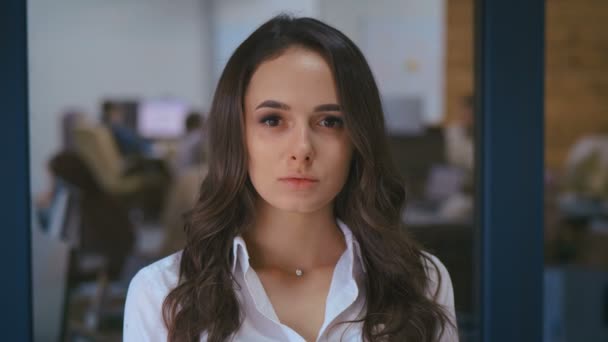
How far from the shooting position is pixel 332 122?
3.70ft

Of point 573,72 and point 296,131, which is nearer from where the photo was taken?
point 296,131

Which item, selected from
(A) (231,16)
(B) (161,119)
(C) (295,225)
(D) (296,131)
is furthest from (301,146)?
(A) (231,16)

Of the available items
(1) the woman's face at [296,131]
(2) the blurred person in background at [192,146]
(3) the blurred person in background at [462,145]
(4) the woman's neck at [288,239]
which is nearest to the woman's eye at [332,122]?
(1) the woman's face at [296,131]

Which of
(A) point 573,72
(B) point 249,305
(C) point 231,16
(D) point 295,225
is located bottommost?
(B) point 249,305

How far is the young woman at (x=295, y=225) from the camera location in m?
1.11

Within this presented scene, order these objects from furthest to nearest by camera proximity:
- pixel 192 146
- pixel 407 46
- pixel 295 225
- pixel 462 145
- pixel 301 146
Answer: pixel 407 46
pixel 462 145
pixel 192 146
pixel 295 225
pixel 301 146

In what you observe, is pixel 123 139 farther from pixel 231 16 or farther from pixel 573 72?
pixel 573 72

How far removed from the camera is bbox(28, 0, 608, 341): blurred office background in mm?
3119

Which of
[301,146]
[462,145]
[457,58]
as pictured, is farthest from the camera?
[457,58]

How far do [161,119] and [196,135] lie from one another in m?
2.30

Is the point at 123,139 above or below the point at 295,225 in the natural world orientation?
above

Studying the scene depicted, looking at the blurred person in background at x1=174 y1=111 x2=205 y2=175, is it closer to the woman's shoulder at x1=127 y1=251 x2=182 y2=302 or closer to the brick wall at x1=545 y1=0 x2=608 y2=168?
the woman's shoulder at x1=127 y1=251 x2=182 y2=302

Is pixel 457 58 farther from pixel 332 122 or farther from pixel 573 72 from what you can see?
pixel 332 122

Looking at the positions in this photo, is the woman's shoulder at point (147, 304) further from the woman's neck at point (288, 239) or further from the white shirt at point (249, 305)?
the woman's neck at point (288, 239)
